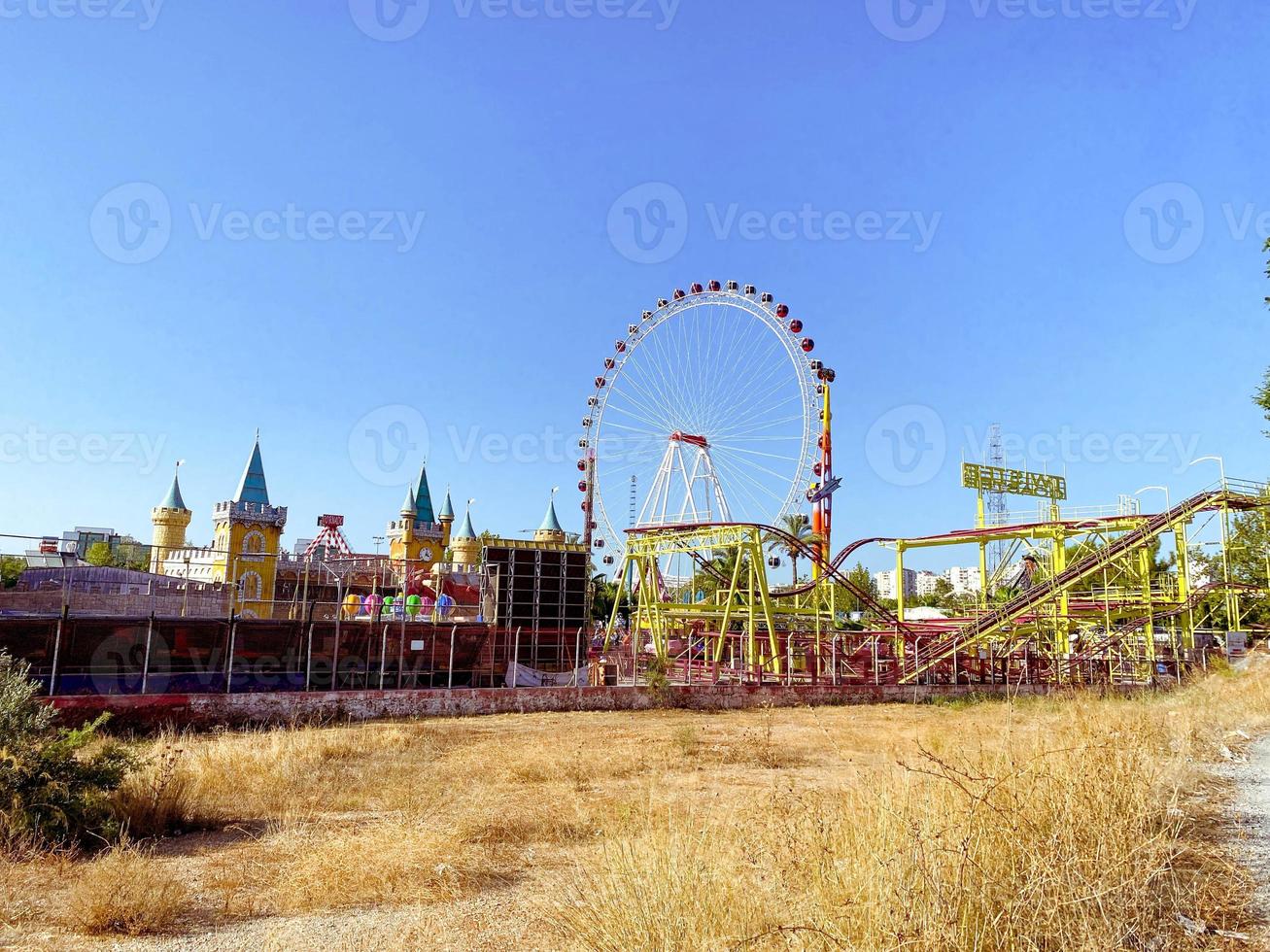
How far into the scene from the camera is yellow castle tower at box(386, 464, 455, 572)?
235ft

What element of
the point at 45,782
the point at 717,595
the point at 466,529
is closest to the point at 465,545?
the point at 466,529

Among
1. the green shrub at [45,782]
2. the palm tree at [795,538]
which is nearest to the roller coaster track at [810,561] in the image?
the palm tree at [795,538]

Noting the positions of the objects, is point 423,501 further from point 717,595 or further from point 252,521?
point 717,595

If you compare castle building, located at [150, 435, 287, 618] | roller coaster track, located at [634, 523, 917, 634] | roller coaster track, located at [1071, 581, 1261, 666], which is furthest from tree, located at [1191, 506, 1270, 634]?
castle building, located at [150, 435, 287, 618]

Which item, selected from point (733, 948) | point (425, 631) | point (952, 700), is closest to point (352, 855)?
point (733, 948)

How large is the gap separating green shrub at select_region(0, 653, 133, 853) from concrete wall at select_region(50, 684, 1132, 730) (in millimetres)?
8056

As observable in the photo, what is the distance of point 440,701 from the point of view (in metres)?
21.8

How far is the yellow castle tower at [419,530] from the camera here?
7168cm

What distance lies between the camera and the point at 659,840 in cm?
522

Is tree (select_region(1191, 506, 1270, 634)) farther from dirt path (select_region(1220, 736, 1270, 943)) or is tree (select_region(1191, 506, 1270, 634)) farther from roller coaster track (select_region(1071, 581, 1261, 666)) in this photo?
dirt path (select_region(1220, 736, 1270, 943))

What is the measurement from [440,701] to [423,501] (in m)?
54.5

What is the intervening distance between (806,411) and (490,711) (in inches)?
895

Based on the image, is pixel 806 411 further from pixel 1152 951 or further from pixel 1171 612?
pixel 1152 951

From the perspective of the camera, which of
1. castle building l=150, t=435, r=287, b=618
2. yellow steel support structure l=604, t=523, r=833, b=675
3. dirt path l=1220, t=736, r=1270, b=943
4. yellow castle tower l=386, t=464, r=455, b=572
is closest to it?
dirt path l=1220, t=736, r=1270, b=943
